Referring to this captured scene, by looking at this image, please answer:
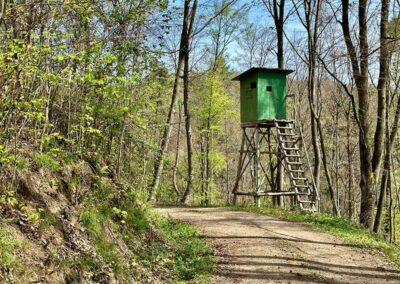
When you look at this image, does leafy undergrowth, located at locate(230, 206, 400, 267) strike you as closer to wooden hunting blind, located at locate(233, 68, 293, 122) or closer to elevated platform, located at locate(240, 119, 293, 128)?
elevated platform, located at locate(240, 119, 293, 128)

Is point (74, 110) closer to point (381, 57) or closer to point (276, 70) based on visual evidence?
point (381, 57)

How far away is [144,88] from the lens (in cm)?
875

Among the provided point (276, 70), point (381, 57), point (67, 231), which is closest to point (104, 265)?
point (67, 231)

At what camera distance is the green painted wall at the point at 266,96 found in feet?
49.4

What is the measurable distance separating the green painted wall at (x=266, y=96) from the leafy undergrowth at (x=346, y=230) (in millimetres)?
3646

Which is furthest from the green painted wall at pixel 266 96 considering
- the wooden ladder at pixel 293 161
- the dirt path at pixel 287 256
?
the dirt path at pixel 287 256

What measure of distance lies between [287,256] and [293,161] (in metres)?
7.92

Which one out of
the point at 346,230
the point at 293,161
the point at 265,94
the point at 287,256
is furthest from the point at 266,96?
the point at 287,256

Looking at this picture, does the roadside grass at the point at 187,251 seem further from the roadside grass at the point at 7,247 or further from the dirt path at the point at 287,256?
the roadside grass at the point at 7,247

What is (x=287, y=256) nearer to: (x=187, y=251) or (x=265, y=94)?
(x=187, y=251)

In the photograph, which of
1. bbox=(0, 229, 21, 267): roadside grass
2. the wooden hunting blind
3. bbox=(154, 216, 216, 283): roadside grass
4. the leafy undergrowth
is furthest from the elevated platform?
bbox=(0, 229, 21, 267): roadside grass

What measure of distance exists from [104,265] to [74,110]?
274 centimetres

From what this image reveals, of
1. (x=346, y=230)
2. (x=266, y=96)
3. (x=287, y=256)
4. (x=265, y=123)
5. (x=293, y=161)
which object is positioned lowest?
(x=287, y=256)

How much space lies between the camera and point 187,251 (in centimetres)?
820
